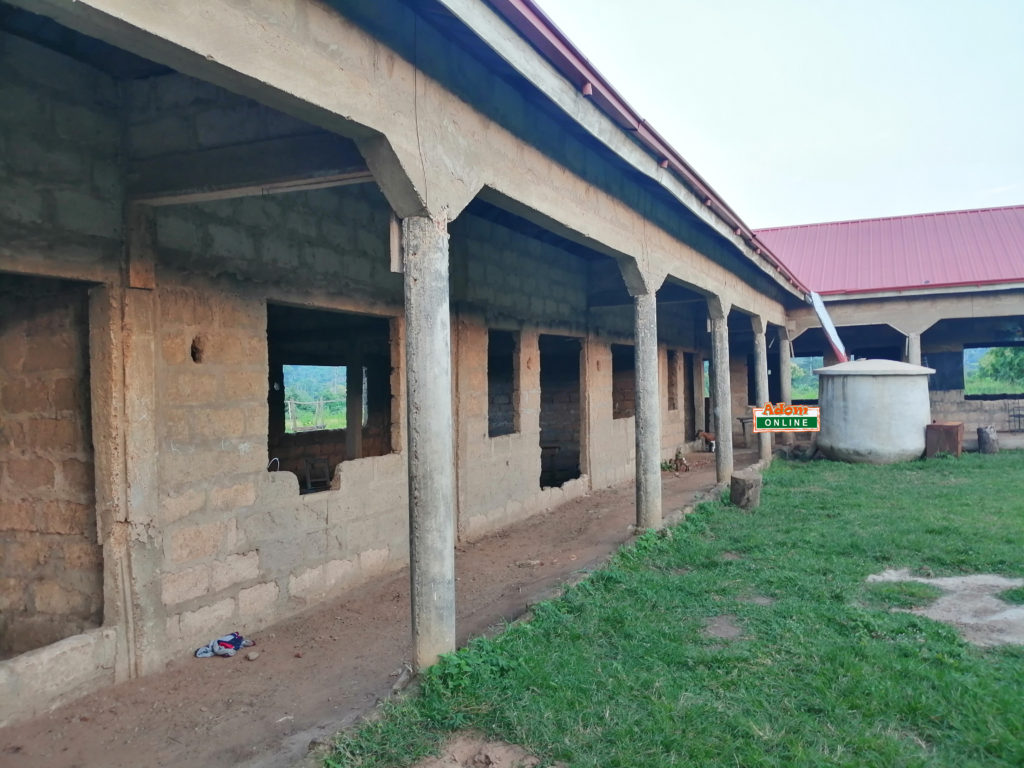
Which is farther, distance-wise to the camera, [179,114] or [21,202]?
[179,114]

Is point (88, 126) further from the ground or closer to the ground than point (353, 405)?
further from the ground

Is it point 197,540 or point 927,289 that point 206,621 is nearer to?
point 197,540

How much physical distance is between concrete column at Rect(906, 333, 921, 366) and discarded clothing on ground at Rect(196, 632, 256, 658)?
1432 centimetres

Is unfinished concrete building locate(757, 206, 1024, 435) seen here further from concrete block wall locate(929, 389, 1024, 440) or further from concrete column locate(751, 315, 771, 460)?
concrete column locate(751, 315, 771, 460)

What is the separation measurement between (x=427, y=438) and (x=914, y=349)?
1445cm

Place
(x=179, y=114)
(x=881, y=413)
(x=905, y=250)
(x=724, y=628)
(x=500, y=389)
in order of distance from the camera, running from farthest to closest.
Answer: (x=905, y=250)
(x=500, y=389)
(x=881, y=413)
(x=724, y=628)
(x=179, y=114)

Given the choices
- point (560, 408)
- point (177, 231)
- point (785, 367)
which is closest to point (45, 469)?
point (177, 231)

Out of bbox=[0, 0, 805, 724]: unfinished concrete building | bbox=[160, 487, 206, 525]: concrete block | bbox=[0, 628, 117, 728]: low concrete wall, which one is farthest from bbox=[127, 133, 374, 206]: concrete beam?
bbox=[0, 628, 117, 728]: low concrete wall

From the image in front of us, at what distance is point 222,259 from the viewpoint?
5.14m

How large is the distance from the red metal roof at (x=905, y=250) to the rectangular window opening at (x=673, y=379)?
369 cm

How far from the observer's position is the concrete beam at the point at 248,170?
416 centimetres

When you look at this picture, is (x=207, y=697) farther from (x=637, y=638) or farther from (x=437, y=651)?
(x=637, y=638)

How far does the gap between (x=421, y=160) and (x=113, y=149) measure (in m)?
2.12

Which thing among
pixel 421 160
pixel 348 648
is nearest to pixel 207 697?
pixel 348 648
